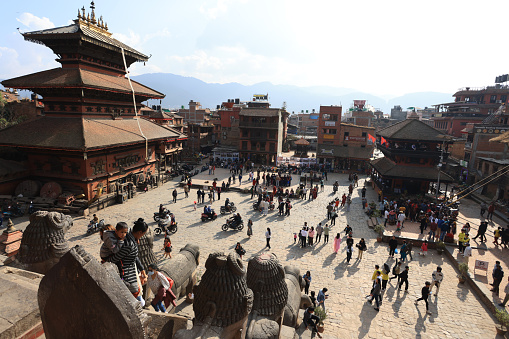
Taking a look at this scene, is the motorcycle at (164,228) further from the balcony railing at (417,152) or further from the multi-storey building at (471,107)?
the multi-storey building at (471,107)

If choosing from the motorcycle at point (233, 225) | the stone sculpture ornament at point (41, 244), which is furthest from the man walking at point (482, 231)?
the stone sculpture ornament at point (41, 244)

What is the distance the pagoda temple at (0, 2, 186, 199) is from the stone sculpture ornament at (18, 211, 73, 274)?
1391 cm

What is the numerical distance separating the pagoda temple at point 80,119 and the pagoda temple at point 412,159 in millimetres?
22698

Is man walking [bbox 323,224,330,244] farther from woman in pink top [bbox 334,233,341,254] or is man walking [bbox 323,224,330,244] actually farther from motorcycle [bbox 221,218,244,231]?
motorcycle [bbox 221,218,244,231]

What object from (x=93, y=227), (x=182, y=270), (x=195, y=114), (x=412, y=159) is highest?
(x=195, y=114)

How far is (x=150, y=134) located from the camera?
27266mm

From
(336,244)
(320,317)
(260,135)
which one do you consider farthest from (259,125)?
(320,317)

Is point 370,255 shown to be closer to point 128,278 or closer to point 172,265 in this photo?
point 172,265

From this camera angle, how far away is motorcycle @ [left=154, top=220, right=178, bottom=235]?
1728 centimetres

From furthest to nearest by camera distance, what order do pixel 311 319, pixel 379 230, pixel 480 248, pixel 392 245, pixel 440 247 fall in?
pixel 379 230 < pixel 480 248 < pixel 440 247 < pixel 392 245 < pixel 311 319

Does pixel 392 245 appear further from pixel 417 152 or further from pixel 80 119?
pixel 80 119

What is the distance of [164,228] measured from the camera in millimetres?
17219

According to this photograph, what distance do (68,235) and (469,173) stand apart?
138 ft

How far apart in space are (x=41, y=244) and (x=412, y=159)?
2909cm
